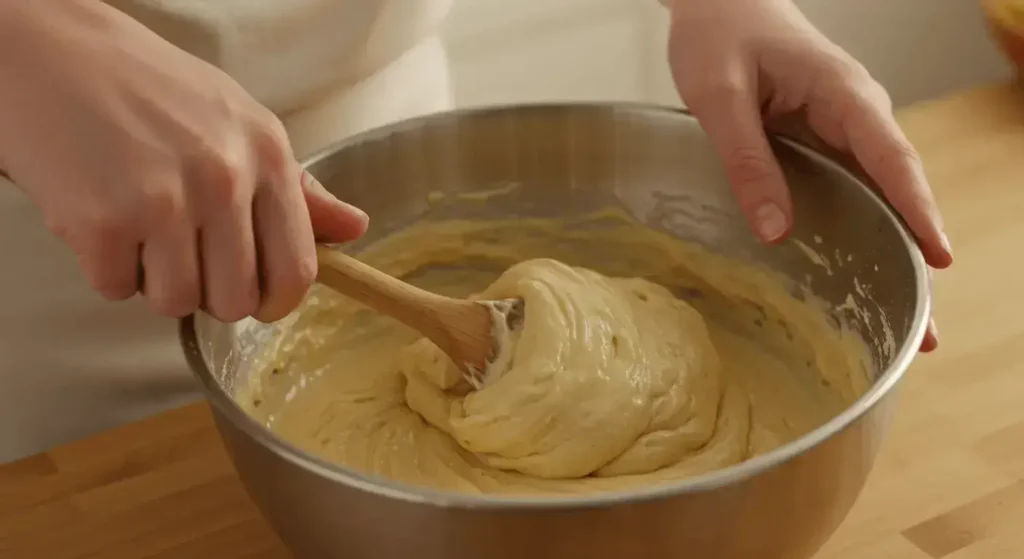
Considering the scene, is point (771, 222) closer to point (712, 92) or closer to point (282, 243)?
point (712, 92)

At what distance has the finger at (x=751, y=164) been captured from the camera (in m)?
0.79

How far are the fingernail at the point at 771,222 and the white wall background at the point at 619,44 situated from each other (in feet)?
2.66

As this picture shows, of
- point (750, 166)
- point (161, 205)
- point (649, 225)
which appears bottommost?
point (649, 225)

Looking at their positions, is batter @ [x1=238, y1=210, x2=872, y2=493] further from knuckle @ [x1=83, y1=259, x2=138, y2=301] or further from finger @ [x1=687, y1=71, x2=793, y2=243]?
knuckle @ [x1=83, y1=259, x2=138, y2=301]

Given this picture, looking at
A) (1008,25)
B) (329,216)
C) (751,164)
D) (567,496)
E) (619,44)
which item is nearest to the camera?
(567,496)

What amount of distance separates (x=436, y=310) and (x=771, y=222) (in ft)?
0.86

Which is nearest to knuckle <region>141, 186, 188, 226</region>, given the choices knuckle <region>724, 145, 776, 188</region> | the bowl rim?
the bowl rim

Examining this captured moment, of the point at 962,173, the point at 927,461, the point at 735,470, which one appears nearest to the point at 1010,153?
the point at 962,173

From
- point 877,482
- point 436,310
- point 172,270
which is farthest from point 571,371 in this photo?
point 172,270

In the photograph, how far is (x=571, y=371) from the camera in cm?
81

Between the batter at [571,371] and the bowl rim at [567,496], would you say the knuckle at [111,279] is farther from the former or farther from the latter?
the batter at [571,371]

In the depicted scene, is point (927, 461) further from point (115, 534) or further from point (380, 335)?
point (115, 534)

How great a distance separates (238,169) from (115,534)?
333mm

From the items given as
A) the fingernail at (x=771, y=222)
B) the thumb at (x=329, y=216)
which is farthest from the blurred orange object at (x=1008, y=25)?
the thumb at (x=329, y=216)
